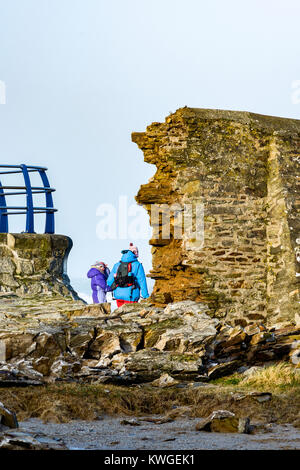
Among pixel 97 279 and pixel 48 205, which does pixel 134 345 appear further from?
pixel 48 205

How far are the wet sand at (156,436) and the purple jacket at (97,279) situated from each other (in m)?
6.36

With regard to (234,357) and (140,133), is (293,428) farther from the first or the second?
(140,133)

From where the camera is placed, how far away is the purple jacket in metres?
12.2

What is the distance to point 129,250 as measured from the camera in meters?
11.3

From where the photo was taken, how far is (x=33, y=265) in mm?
12094

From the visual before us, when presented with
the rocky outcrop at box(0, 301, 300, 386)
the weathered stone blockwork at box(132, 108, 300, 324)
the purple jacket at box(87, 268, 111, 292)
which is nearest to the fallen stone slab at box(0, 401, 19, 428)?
the rocky outcrop at box(0, 301, 300, 386)

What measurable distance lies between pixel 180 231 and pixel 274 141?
217cm

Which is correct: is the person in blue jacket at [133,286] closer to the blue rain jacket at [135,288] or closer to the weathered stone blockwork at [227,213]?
the blue rain jacket at [135,288]

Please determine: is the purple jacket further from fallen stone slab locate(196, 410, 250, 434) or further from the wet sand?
fallen stone slab locate(196, 410, 250, 434)

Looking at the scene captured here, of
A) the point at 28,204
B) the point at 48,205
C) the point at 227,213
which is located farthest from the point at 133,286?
the point at 48,205

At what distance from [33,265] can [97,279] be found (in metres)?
1.15

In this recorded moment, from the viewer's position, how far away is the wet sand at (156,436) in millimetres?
4844
